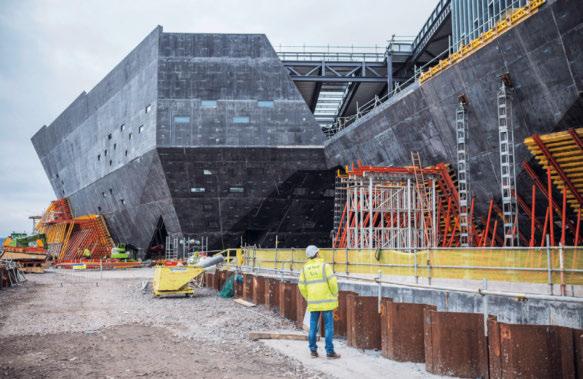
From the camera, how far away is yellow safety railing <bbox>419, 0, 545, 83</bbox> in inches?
689

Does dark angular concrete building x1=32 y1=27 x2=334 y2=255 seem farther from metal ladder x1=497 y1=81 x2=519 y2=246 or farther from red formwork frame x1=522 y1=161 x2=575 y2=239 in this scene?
red formwork frame x1=522 y1=161 x2=575 y2=239

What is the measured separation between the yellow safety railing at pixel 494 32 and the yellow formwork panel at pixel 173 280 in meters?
13.5

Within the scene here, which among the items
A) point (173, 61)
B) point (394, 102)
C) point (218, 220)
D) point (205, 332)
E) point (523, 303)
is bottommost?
point (205, 332)

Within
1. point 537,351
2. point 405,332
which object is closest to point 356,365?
point 405,332

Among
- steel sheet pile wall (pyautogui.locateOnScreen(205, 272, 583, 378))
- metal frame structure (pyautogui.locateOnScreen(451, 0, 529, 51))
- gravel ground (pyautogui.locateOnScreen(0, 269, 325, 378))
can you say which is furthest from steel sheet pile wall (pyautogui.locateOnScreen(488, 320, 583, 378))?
metal frame structure (pyautogui.locateOnScreen(451, 0, 529, 51))

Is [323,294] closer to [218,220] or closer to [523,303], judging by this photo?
[523,303]

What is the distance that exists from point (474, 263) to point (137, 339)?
7.48m

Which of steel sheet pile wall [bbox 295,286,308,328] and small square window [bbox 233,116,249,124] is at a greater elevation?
small square window [bbox 233,116,249,124]

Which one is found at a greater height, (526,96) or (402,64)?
(402,64)

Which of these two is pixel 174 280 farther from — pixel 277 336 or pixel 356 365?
pixel 356 365

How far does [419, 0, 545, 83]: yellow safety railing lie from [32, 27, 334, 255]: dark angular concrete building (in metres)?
13.1

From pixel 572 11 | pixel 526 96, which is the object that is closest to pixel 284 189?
pixel 526 96

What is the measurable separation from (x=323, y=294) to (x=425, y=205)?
19.2m

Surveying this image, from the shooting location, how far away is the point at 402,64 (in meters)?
41.8
